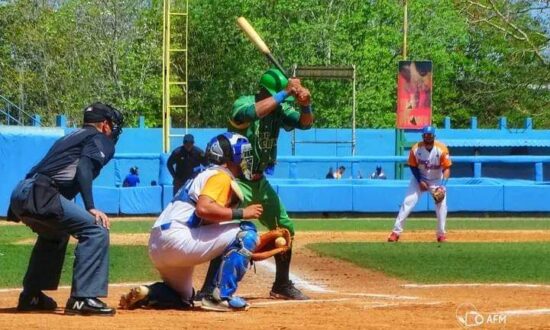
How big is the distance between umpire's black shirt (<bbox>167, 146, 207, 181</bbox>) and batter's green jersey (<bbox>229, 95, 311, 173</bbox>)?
462 inches

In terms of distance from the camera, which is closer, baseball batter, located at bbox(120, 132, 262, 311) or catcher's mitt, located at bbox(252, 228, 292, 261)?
baseball batter, located at bbox(120, 132, 262, 311)

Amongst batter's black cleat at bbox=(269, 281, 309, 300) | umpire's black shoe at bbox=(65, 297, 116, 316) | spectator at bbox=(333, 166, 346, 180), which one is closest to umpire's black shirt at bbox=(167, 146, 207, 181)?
spectator at bbox=(333, 166, 346, 180)

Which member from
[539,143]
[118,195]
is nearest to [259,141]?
[118,195]

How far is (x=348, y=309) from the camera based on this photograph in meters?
9.26

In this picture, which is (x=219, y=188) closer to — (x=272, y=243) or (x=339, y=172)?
(x=272, y=243)

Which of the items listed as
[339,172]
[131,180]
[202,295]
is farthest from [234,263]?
[339,172]

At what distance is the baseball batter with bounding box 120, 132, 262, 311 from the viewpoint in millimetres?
8930

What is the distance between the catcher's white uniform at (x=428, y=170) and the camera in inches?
734

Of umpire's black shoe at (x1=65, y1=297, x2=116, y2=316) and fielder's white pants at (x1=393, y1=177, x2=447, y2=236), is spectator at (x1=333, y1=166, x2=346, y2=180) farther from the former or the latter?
umpire's black shoe at (x1=65, y1=297, x2=116, y2=316)

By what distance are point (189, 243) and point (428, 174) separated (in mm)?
10362

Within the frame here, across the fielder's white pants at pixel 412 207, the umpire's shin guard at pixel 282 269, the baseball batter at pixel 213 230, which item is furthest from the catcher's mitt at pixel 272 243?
the fielder's white pants at pixel 412 207

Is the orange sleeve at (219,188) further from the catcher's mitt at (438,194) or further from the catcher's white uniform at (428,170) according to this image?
the catcher's mitt at (438,194)

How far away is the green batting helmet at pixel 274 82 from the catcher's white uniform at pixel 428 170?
8404mm

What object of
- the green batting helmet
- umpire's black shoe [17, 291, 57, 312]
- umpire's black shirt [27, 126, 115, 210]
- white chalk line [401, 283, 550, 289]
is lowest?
white chalk line [401, 283, 550, 289]
